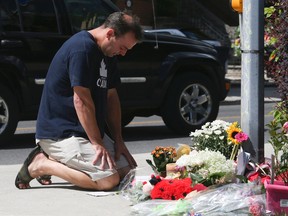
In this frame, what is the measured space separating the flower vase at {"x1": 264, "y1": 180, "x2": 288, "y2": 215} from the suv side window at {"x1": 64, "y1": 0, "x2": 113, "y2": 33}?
5.23 metres

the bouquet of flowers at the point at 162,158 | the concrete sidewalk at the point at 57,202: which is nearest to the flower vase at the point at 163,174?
the bouquet of flowers at the point at 162,158

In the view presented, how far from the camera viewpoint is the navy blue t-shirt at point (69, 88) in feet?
20.9

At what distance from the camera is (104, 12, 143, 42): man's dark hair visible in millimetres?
6371

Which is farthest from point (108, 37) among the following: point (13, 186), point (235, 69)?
point (235, 69)

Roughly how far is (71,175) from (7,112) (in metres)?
3.54

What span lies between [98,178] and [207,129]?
114 centimetres

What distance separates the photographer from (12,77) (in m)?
9.83

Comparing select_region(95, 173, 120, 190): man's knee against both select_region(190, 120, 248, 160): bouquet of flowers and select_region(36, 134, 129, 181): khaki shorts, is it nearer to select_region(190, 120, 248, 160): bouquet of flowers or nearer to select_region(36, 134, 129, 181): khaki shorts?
select_region(36, 134, 129, 181): khaki shorts

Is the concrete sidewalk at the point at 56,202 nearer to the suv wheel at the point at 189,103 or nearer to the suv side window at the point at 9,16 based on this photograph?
the suv side window at the point at 9,16

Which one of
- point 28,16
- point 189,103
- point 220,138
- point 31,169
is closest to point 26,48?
point 28,16

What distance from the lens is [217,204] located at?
5379 mm

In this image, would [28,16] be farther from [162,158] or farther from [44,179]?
[162,158]

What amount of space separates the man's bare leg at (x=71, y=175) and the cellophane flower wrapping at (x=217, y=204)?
801mm

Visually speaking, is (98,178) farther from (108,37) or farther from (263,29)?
(263,29)
